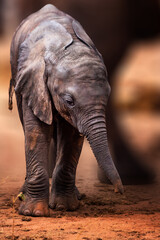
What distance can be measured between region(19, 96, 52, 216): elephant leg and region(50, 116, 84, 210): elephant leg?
278 millimetres

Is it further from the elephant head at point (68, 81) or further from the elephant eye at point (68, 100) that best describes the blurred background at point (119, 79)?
the elephant eye at point (68, 100)

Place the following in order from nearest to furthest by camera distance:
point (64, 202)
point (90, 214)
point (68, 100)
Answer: point (68, 100)
point (90, 214)
point (64, 202)

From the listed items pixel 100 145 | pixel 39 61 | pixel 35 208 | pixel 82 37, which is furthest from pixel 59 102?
pixel 35 208

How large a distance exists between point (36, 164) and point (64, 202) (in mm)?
472

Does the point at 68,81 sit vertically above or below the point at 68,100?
above

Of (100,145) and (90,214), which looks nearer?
(100,145)

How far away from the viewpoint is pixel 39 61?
467cm

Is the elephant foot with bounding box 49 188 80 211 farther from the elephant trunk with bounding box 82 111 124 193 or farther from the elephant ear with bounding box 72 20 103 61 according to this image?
the elephant ear with bounding box 72 20 103 61

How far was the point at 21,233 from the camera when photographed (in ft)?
13.4

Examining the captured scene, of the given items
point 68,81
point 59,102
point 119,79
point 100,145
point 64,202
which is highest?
point 68,81

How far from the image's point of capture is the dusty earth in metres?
4.10

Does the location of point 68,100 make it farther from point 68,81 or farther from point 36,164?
point 36,164

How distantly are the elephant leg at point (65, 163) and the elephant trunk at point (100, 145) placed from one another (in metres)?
0.55

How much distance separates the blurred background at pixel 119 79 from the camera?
6.25 m
